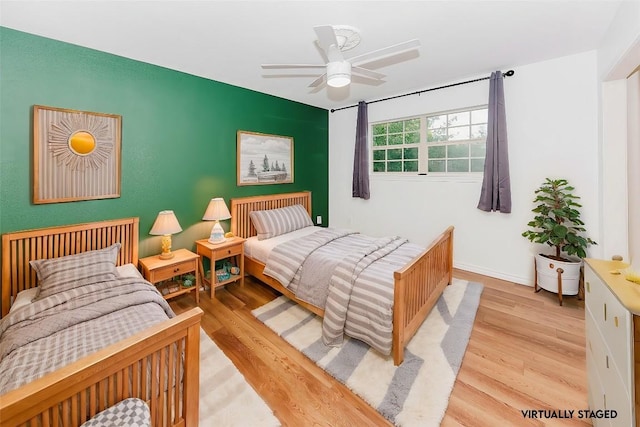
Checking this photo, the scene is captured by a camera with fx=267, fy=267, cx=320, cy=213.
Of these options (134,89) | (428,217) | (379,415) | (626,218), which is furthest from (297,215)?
(626,218)

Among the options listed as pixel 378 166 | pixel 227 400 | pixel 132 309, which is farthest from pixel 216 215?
pixel 378 166

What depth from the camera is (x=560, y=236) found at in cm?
277

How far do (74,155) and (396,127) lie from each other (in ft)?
13.7

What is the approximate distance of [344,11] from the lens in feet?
6.69

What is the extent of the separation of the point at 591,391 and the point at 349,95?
4.19m

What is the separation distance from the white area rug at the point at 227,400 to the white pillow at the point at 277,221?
1741 millimetres

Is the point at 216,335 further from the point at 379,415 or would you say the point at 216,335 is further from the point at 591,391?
the point at 591,391

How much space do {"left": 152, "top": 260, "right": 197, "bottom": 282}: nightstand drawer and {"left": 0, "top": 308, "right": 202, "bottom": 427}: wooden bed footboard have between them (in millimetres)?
1631

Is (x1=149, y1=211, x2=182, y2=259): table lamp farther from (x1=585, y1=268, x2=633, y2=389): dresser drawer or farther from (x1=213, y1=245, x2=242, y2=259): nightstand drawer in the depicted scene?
(x1=585, y1=268, x2=633, y2=389): dresser drawer

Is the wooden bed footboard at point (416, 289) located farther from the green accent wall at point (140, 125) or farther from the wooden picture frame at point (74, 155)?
the wooden picture frame at point (74, 155)

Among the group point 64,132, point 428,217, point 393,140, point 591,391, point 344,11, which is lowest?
point 591,391

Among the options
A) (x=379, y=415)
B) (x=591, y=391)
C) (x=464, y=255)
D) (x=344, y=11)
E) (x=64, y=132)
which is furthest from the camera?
(x=464, y=255)

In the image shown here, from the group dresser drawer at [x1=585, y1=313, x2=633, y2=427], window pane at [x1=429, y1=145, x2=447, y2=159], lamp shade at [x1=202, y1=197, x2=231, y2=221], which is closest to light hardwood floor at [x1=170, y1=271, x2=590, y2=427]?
dresser drawer at [x1=585, y1=313, x2=633, y2=427]

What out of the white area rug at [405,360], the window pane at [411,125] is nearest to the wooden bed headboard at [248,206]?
the white area rug at [405,360]
